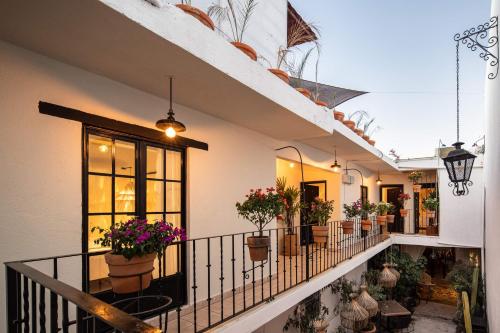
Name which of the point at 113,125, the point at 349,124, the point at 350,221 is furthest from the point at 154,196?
the point at 350,221

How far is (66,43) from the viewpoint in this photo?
2672 mm

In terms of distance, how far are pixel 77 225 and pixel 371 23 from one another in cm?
A: 1037

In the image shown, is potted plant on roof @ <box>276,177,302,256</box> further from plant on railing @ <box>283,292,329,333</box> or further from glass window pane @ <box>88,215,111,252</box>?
glass window pane @ <box>88,215,111,252</box>

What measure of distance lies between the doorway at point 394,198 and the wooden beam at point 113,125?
12.5 m

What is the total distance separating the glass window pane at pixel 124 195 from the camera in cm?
360

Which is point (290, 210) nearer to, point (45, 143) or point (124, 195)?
point (124, 195)

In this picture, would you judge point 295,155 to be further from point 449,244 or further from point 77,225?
point 449,244

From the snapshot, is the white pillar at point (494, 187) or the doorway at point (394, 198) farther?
the doorway at point (394, 198)

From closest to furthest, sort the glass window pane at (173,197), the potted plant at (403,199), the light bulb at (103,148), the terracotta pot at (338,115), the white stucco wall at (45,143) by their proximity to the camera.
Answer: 1. the white stucco wall at (45,143)
2. the light bulb at (103,148)
3. the glass window pane at (173,197)
4. the terracotta pot at (338,115)
5. the potted plant at (403,199)

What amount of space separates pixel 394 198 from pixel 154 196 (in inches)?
536

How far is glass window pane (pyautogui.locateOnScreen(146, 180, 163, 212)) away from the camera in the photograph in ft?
13.0

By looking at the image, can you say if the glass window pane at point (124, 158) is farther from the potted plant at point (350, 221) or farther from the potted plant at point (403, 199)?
the potted plant at point (403, 199)

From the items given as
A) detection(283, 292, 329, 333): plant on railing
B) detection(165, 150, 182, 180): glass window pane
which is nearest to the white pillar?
detection(283, 292, 329, 333): plant on railing

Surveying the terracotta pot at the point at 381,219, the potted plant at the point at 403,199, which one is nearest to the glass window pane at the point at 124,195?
the terracotta pot at the point at 381,219
